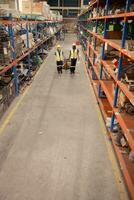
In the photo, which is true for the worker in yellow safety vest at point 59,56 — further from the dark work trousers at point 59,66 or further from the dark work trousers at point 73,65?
the dark work trousers at point 73,65

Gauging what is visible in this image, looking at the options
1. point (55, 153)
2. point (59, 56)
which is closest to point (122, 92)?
point (55, 153)

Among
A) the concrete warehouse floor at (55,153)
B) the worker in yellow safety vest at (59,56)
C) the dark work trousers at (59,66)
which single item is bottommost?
the concrete warehouse floor at (55,153)

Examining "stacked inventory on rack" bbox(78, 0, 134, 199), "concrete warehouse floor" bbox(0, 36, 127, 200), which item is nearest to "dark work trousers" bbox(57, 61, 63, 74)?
"concrete warehouse floor" bbox(0, 36, 127, 200)

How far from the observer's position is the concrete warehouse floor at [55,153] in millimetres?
3113

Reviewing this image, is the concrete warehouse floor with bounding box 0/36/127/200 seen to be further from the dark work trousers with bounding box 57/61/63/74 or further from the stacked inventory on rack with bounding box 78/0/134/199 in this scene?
the dark work trousers with bounding box 57/61/63/74

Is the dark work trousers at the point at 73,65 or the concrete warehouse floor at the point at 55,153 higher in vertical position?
the dark work trousers at the point at 73,65

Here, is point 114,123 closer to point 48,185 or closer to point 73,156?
point 73,156

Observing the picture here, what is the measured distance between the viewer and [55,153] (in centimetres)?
394

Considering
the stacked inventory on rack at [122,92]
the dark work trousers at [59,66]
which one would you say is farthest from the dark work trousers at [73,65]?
the stacked inventory on rack at [122,92]

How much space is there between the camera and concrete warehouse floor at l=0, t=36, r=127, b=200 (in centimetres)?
311

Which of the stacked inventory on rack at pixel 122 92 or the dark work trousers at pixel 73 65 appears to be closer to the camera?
the stacked inventory on rack at pixel 122 92

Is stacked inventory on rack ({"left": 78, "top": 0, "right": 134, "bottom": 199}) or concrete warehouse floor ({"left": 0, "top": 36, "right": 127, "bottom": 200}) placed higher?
stacked inventory on rack ({"left": 78, "top": 0, "right": 134, "bottom": 199})

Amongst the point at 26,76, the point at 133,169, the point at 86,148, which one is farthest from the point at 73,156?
the point at 26,76

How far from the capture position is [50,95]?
6.86 m
